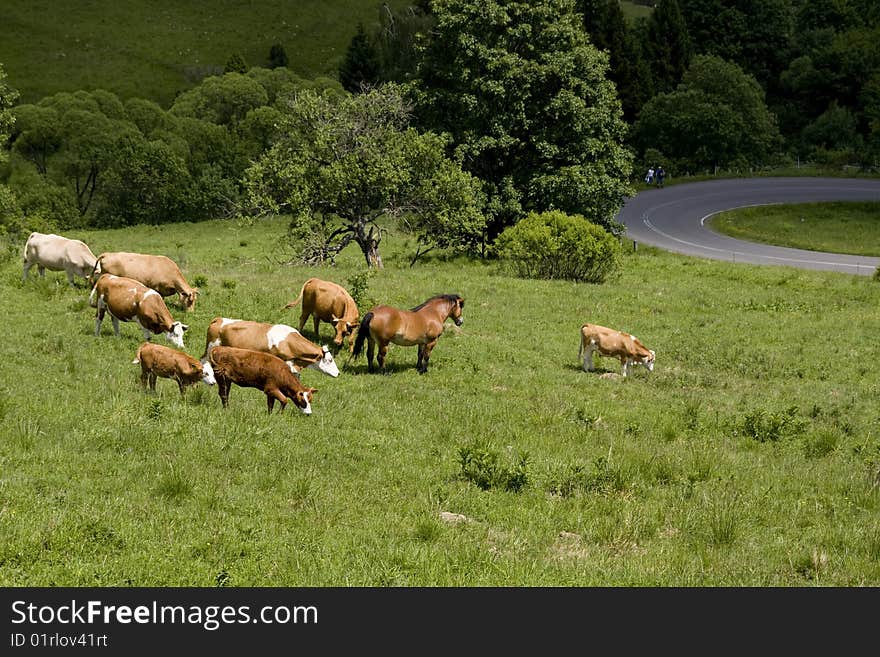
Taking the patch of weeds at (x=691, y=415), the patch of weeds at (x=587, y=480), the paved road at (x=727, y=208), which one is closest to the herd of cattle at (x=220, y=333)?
the patch of weeds at (x=691, y=415)

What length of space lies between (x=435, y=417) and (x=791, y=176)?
259 ft

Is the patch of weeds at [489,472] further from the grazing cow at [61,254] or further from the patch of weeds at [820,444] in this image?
the grazing cow at [61,254]

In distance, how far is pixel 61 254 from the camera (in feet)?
83.4

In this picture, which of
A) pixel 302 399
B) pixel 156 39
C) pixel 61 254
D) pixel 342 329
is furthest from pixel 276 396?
pixel 156 39

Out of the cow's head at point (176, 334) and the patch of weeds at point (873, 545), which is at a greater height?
the cow's head at point (176, 334)

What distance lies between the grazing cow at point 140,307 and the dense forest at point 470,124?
1802cm

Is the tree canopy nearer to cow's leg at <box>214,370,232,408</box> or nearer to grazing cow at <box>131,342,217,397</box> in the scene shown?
grazing cow at <box>131,342,217,397</box>

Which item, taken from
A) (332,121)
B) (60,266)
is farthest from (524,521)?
(332,121)

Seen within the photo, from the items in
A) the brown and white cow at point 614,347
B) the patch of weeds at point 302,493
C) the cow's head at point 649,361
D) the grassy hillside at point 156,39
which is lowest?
the cow's head at point 649,361

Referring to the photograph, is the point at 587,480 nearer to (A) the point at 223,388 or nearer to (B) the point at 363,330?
(A) the point at 223,388

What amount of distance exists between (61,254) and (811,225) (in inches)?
2184

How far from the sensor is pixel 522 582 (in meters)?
7.75

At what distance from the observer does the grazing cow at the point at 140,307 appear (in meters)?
19.1

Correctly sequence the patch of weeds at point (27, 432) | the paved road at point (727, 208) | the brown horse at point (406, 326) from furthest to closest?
the paved road at point (727, 208) → the brown horse at point (406, 326) → the patch of weeds at point (27, 432)
